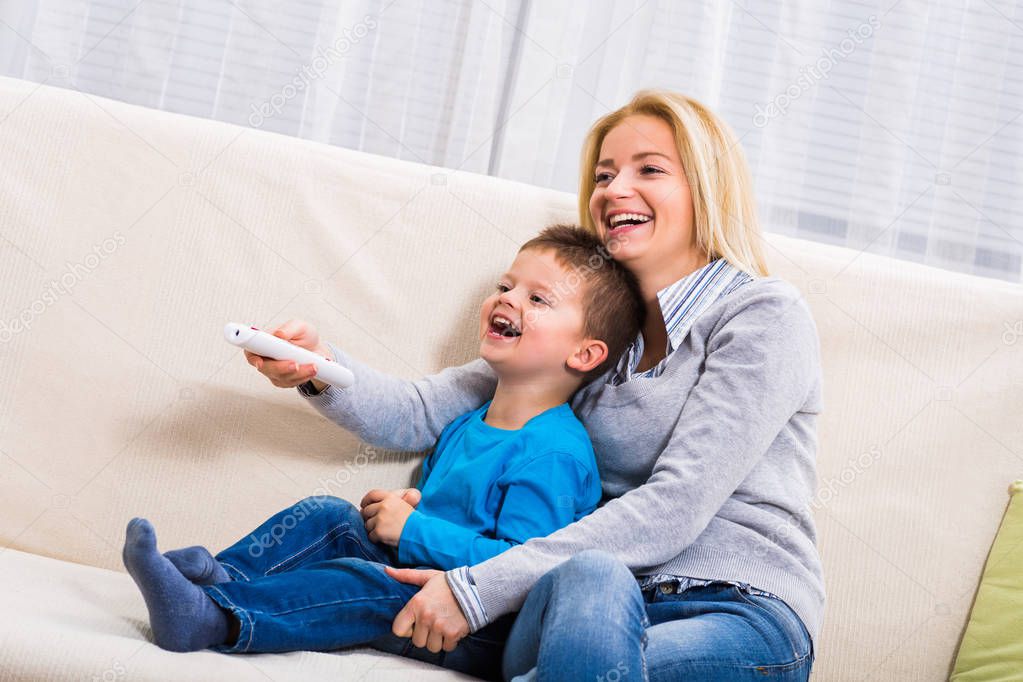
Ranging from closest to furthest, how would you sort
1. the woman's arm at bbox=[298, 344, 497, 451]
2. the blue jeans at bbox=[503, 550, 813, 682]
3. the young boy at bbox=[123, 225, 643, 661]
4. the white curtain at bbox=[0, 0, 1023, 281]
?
the blue jeans at bbox=[503, 550, 813, 682] < the young boy at bbox=[123, 225, 643, 661] < the woman's arm at bbox=[298, 344, 497, 451] < the white curtain at bbox=[0, 0, 1023, 281]

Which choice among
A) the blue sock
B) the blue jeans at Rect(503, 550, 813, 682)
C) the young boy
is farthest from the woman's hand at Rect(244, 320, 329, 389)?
the blue jeans at Rect(503, 550, 813, 682)

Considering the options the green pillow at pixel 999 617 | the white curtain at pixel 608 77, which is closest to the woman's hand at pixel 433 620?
the green pillow at pixel 999 617

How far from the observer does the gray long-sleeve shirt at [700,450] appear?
3.48 ft

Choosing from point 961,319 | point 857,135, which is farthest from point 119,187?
point 857,135

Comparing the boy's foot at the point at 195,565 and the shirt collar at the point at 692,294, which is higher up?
the shirt collar at the point at 692,294

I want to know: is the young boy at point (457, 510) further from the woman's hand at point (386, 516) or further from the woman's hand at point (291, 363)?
the woman's hand at point (291, 363)

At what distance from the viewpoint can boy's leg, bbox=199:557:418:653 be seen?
3.17 ft

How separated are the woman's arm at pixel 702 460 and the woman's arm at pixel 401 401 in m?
0.31

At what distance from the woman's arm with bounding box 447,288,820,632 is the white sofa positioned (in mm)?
290

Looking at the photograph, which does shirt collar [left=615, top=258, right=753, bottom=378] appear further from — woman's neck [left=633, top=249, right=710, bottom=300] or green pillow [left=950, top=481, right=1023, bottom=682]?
green pillow [left=950, top=481, right=1023, bottom=682]

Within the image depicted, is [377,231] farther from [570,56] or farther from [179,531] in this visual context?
[570,56]

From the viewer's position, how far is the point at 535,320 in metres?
1.25

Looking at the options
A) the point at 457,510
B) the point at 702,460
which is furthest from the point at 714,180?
the point at 457,510

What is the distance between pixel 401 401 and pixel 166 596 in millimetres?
449
